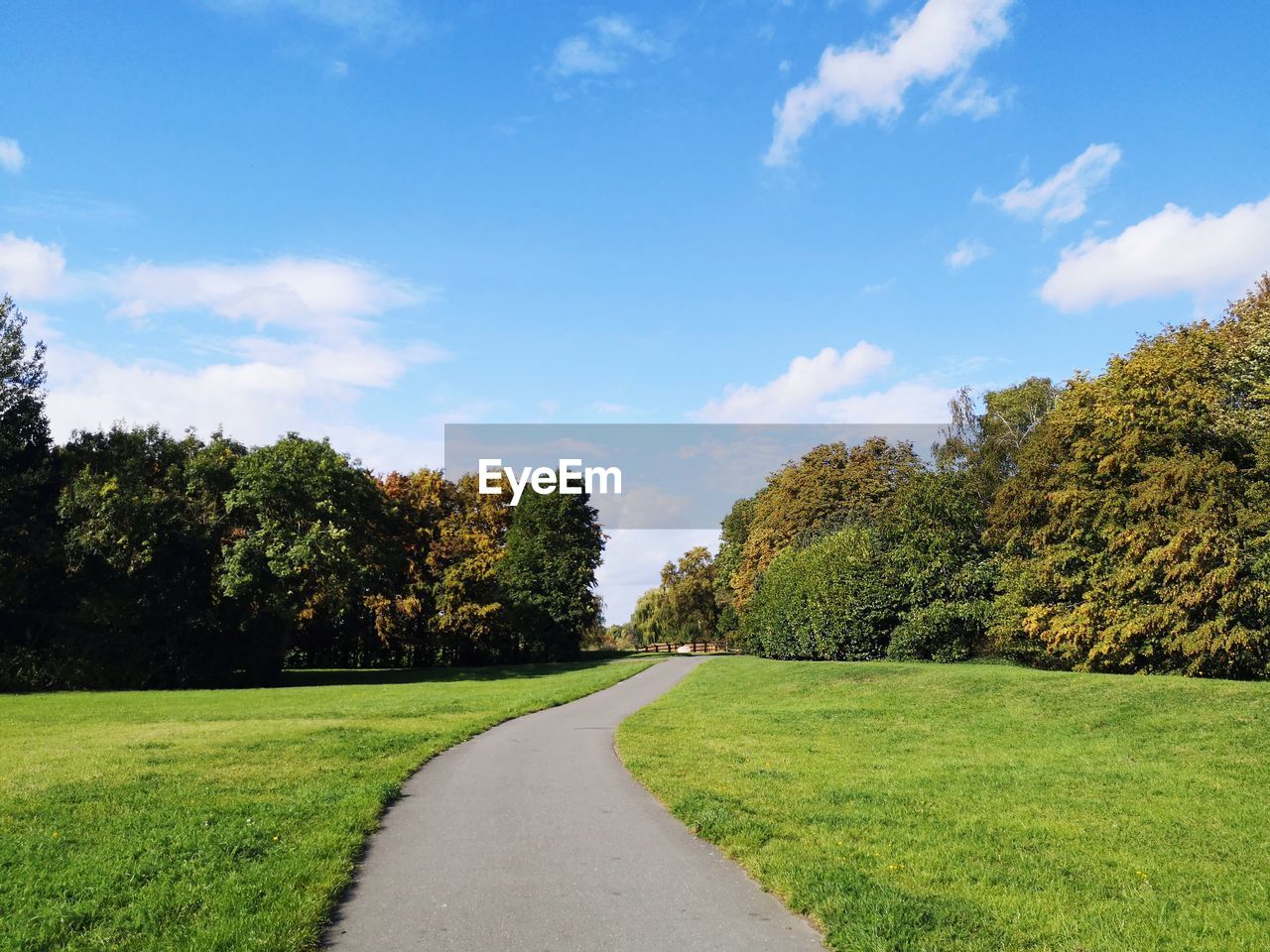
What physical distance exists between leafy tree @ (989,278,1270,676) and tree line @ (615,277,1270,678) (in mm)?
56

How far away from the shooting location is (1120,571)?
25.8 meters

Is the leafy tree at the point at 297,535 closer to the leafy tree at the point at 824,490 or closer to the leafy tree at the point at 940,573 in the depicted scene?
the leafy tree at the point at 940,573

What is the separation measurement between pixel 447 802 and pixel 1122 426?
81.5ft

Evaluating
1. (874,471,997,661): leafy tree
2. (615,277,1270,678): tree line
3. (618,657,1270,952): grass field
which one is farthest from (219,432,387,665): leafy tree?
(874,471,997,661): leafy tree

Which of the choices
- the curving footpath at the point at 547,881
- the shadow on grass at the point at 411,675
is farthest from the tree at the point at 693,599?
the curving footpath at the point at 547,881

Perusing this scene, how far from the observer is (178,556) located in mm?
38344

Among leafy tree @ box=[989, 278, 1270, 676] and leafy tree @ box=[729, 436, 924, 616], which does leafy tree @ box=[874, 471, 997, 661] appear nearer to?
leafy tree @ box=[989, 278, 1270, 676]

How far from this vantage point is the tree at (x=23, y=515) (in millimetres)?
33469

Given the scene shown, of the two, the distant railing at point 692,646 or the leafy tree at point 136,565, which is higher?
the leafy tree at point 136,565

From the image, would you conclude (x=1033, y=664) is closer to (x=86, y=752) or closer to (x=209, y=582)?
(x=86, y=752)

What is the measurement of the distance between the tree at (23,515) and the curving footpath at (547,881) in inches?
1192

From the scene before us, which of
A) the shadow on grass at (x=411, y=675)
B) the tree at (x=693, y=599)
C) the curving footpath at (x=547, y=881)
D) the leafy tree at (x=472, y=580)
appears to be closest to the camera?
the curving footpath at (x=547, y=881)

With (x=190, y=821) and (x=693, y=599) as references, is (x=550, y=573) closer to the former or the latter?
(x=693, y=599)

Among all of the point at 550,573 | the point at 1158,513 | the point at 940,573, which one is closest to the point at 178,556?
the point at 550,573
